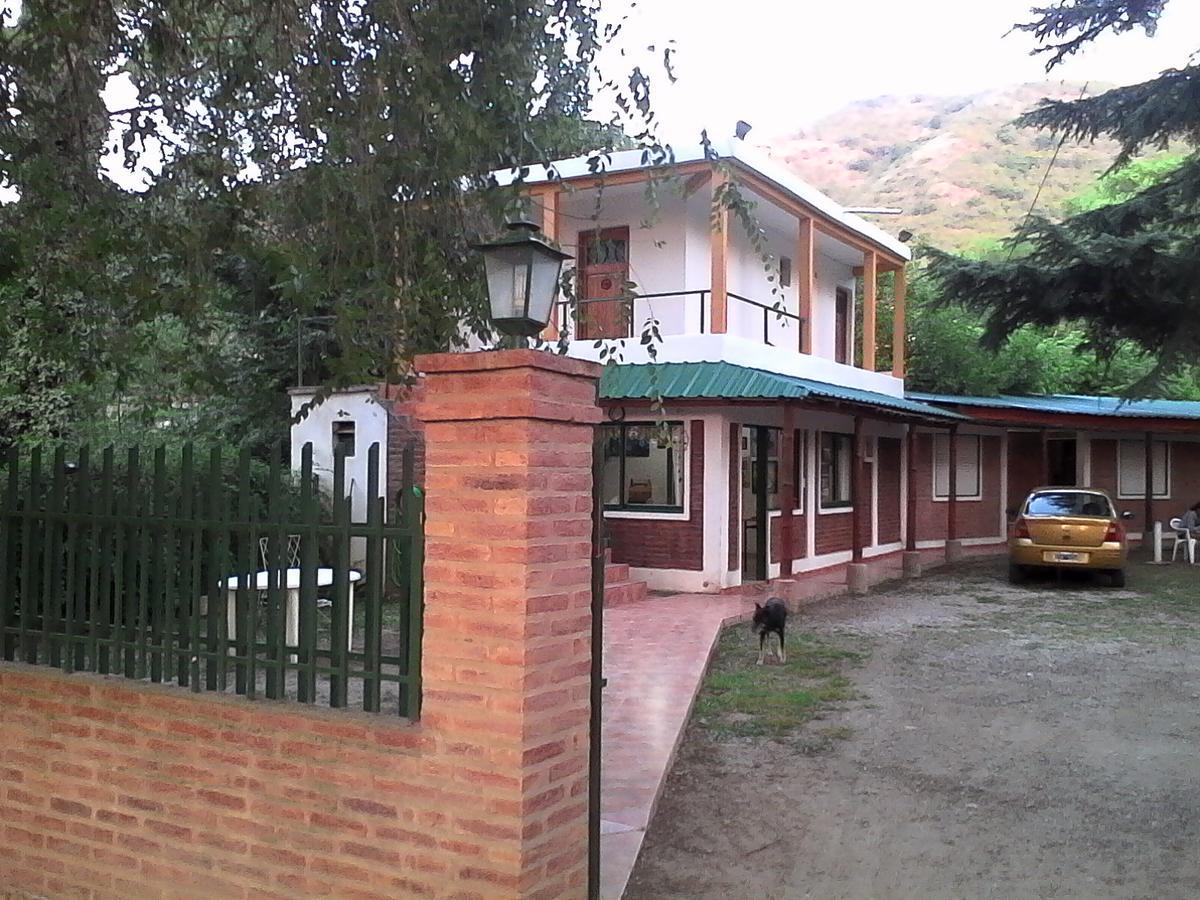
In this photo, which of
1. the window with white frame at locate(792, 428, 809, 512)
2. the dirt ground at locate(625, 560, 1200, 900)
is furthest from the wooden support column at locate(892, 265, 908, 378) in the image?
the dirt ground at locate(625, 560, 1200, 900)

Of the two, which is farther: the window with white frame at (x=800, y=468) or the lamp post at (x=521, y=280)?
the window with white frame at (x=800, y=468)

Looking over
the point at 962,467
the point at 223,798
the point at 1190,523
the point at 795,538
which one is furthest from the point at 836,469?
the point at 223,798

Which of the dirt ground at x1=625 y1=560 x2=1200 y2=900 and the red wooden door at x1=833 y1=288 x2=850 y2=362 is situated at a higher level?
the red wooden door at x1=833 y1=288 x2=850 y2=362

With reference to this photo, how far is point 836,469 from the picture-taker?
16.8m

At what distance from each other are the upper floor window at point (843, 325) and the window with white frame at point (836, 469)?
276cm

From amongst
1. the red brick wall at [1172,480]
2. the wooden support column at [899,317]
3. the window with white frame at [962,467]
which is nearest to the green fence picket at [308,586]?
the wooden support column at [899,317]

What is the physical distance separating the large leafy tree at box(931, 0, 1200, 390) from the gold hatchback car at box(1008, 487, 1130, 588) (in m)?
6.60

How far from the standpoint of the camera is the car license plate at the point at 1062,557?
15.1 meters

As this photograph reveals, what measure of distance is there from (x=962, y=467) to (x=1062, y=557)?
646cm

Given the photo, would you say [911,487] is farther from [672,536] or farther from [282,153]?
[282,153]

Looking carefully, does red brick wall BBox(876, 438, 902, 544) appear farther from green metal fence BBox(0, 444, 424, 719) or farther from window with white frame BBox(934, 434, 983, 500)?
green metal fence BBox(0, 444, 424, 719)

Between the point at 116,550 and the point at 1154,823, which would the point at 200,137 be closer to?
the point at 116,550

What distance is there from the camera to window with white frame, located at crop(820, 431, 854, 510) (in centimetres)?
1638

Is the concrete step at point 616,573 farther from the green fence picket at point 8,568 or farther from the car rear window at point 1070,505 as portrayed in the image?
the green fence picket at point 8,568
